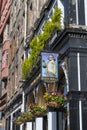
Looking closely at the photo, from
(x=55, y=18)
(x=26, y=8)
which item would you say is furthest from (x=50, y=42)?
(x=26, y=8)

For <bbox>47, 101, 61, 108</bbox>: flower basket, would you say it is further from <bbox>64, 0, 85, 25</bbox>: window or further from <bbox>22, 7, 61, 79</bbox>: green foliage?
<bbox>22, 7, 61, 79</bbox>: green foliage

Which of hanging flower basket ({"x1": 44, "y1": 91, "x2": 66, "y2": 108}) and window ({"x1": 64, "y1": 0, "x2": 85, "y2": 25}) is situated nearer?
hanging flower basket ({"x1": 44, "y1": 91, "x2": 66, "y2": 108})

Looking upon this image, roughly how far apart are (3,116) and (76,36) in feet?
87.1

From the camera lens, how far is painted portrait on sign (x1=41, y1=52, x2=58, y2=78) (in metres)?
17.2

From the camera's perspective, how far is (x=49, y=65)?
676 inches

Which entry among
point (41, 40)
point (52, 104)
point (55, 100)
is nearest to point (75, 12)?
point (55, 100)

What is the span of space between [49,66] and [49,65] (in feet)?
0.15

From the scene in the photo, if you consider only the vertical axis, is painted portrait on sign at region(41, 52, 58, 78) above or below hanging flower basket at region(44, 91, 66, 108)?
above

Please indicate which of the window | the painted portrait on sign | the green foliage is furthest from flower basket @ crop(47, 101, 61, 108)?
the green foliage

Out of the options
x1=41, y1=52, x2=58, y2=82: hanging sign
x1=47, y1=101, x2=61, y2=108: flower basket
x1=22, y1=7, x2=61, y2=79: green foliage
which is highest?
x1=22, y1=7, x2=61, y2=79: green foliage

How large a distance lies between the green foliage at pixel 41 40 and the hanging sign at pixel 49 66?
2.36 meters

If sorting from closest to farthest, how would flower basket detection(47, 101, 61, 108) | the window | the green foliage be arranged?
flower basket detection(47, 101, 61, 108) < the window < the green foliage

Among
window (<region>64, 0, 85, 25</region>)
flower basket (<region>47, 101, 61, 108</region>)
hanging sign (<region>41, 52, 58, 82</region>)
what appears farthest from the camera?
window (<region>64, 0, 85, 25</region>)

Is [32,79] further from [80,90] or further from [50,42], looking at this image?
[80,90]
